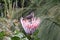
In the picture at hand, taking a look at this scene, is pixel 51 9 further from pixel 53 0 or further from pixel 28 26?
pixel 28 26

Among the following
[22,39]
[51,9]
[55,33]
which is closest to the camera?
[55,33]

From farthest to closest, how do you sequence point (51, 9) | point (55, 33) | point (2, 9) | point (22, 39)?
1. point (2, 9)
2. point (22, 39)
3. point (51, 9)
4. point (55, 33)

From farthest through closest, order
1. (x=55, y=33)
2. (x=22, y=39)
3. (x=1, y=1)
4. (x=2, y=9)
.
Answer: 1. (x=1, y=1)
2. (x=2, y=9)
3. (x=22, y=39)
4. (x=55, y=33)

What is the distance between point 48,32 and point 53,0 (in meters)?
0.39

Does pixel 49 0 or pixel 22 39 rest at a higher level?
pixel 49 0

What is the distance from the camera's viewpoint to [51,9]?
1.28 metres

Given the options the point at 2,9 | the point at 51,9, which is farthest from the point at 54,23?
the point at 2,9

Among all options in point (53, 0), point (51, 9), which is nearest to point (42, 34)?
point (51, 9)

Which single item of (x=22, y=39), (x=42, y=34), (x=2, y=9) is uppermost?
(x=42, y=34)

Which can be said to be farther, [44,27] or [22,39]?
[22,39]

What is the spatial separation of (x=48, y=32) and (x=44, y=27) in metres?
0.04

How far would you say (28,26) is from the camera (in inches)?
59.0

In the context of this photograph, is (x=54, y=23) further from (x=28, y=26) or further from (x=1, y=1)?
(x=1, y=1)

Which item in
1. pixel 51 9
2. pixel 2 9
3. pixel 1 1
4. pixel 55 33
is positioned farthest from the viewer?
pixel 1 1
